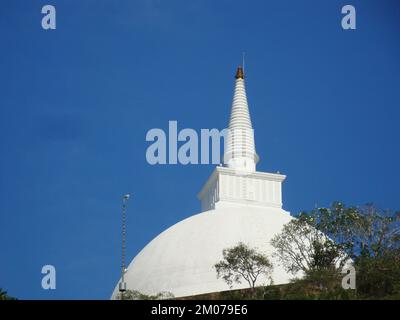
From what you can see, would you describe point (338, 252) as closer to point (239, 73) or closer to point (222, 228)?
point (222, 228)

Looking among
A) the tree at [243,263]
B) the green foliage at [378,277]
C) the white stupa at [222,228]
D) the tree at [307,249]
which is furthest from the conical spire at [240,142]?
the green foliage at [378,277]

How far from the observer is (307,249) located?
53.2 meters

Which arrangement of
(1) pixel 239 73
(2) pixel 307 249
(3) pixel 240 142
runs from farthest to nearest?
(1) pixel 239 73, (3) pixel 240 142, (2) pixel 307 249

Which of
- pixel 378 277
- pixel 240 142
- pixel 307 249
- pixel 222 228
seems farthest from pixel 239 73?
pixel 378 277

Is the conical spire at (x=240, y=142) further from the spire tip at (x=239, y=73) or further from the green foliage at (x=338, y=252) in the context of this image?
the green foliage at (x=338, y=252)

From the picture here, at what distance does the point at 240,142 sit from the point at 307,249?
90.2ft

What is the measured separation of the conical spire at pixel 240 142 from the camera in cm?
7906

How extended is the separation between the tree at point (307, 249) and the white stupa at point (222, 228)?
2922 millimetres

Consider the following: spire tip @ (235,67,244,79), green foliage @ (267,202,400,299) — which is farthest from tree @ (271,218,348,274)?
spire tip @ (235,67,244,79)

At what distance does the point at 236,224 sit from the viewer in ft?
217

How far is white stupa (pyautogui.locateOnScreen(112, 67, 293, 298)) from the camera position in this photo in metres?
60.5

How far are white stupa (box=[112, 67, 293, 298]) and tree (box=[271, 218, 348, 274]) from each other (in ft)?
9.59
